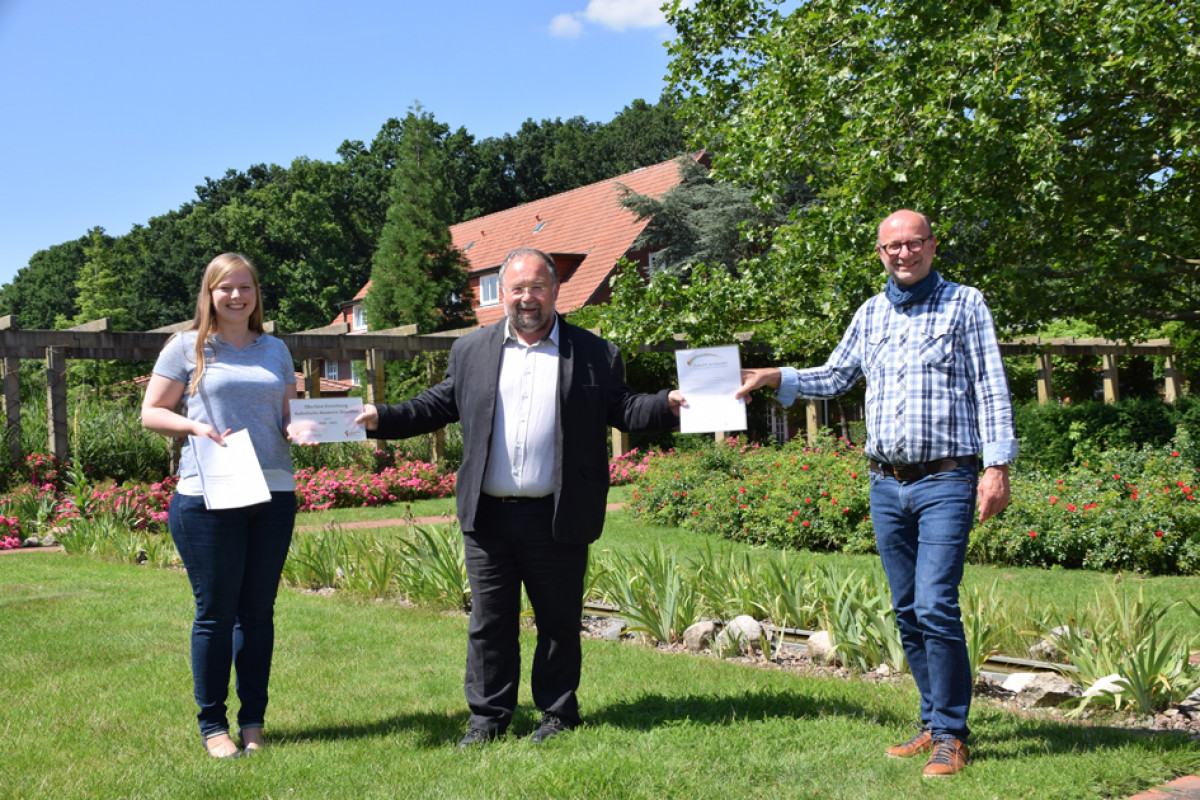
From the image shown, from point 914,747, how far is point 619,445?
13679mm

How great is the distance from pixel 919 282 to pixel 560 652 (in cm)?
191

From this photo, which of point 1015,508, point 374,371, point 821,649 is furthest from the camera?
point 374,371

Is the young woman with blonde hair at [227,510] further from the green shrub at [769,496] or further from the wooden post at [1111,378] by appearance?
the wooden post at [1111,378]

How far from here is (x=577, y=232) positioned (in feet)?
99.5

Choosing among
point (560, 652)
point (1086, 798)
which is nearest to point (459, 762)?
point (560, 652)

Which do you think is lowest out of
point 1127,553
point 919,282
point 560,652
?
point 1127,553

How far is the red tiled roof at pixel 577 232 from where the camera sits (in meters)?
27.4

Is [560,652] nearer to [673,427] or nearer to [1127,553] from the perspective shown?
[673,427]

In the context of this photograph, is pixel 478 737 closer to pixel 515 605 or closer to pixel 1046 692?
pixel 515 605

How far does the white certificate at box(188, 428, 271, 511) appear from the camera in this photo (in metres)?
3.26

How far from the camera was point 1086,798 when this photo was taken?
9.57 ft

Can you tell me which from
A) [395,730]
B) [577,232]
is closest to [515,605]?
[395,730]

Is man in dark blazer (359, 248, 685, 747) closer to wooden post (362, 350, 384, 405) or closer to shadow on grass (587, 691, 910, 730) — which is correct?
shadow on grass (587, 691, 910, 730)

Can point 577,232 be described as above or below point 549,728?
above
